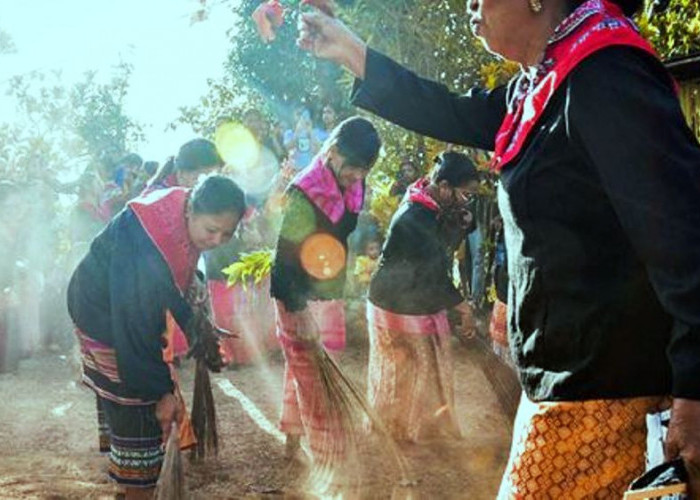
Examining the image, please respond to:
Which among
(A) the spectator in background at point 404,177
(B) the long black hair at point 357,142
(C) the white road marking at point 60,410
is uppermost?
(A) the spectator in background at point 404,177

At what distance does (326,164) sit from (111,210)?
5.45 metres

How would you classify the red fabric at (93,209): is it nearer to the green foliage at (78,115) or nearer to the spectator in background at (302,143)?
the spectator in background at (302,143)

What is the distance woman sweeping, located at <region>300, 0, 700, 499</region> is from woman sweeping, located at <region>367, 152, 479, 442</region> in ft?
12.0

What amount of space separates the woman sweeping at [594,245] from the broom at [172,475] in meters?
2.05

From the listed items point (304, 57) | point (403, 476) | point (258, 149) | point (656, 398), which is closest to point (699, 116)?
point (403, 476)

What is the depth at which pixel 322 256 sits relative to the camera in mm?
5012

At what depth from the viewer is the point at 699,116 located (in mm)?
4246

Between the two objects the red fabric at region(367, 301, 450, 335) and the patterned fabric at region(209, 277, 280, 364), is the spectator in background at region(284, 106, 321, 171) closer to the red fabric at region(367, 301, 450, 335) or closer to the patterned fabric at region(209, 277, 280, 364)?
Result: the patterned fabric at region(209, 277, 280, 364)

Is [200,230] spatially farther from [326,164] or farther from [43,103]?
[43,103]

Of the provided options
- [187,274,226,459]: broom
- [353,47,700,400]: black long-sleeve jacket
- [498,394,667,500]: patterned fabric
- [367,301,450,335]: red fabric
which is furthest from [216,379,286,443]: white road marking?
[353,47,700,400]: black long-sleeve jacket

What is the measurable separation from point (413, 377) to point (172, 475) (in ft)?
8.19

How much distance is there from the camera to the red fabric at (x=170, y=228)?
368 cm

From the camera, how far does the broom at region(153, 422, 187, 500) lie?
3.53 m

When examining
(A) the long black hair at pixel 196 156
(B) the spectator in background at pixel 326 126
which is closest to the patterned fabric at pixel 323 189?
(A) the long black hair at pixel 196 156
